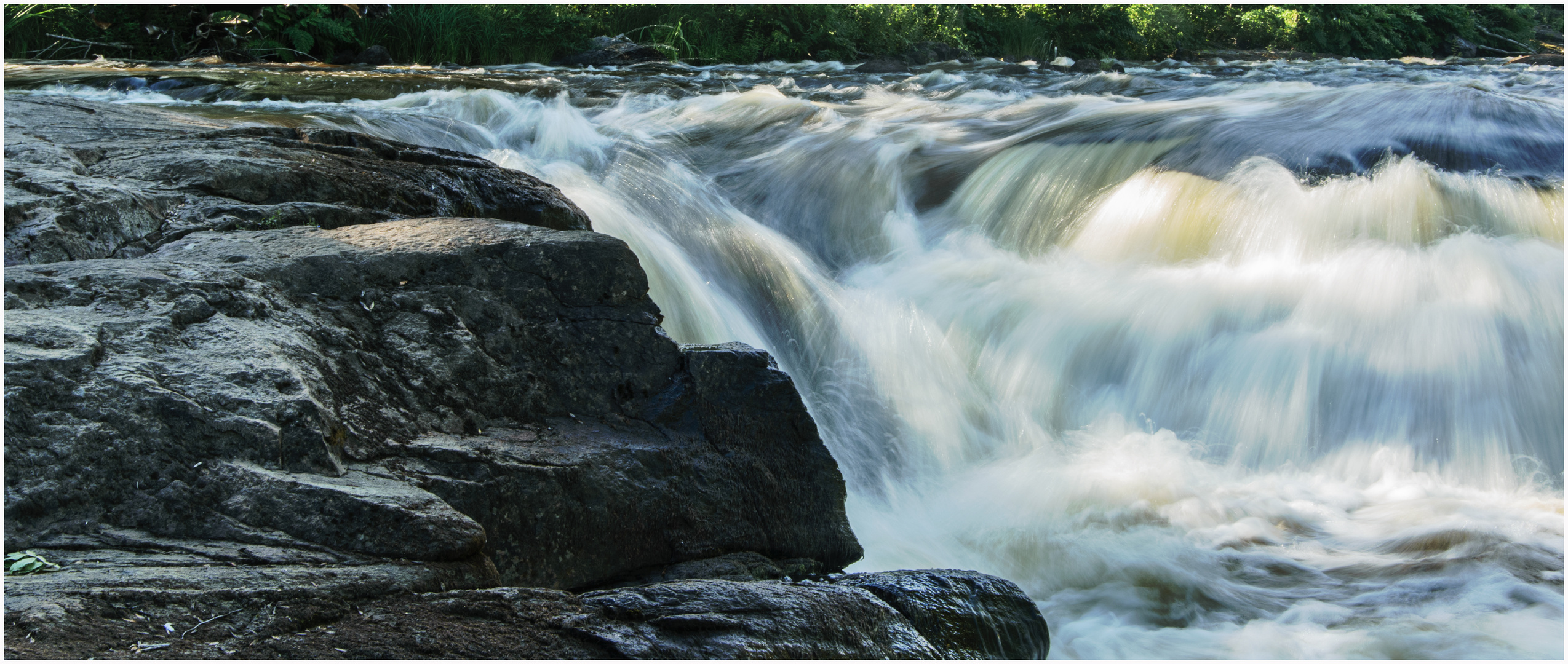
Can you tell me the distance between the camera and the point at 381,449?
7.98 ft

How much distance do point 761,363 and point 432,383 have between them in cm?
102

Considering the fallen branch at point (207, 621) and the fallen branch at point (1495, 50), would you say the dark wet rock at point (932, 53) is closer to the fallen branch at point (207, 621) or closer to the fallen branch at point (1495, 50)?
the fallen branch at point (1495, 50)

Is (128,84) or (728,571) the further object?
(128,84)

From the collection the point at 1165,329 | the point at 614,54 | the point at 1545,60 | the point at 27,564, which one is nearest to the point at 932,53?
the point at 614,54

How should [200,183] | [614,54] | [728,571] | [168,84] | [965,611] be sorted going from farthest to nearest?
[614,54] → [168,84] → [200,183] → [728,571] → [965,611]

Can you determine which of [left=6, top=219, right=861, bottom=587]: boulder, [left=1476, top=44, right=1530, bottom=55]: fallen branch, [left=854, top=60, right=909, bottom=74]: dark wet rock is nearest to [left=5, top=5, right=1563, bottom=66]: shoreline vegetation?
[left=1476, top=44, right=1530, bottom=55]: fallen branch

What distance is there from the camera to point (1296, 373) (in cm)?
452

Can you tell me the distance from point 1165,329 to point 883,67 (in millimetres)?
10797

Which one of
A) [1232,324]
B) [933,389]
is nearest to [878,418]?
[933,389]

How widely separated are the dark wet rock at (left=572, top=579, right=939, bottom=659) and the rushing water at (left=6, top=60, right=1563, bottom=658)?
1150 millimetres

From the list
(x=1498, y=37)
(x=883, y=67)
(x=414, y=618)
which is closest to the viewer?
(x=414, y=618)

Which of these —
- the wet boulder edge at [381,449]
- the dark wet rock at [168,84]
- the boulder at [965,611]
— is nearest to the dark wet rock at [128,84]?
the dark wet rock at [168,84]

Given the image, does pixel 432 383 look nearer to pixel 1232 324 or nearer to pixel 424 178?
pixel 424 178

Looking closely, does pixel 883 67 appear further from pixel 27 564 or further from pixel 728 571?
pixel 27 564
